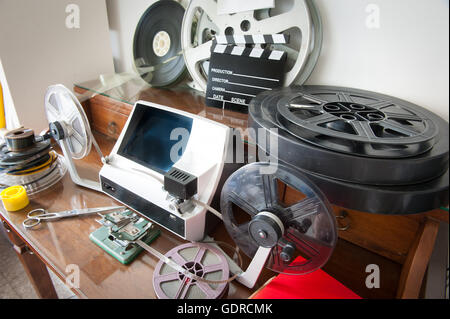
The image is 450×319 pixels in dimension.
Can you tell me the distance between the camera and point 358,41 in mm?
774

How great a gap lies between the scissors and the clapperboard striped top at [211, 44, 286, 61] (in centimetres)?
64

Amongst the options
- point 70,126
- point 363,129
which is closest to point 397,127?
point 363,129

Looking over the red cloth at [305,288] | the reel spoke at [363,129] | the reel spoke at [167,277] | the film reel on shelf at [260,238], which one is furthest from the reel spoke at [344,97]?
the reel spoke at [167,277]

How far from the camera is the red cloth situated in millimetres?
594

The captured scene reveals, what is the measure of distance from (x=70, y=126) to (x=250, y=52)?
65cm

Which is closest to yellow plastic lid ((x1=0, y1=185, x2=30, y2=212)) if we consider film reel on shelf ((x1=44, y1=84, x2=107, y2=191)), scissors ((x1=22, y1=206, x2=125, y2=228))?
scissors ((x1=22, y1=206, x2=125, y2=228))

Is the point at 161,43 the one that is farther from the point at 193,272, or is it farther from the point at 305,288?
the point at 305,288

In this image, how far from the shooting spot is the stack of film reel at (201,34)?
87 cm

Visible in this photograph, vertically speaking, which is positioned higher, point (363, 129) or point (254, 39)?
point (254, 39)

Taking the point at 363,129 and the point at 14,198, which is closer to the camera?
the point at 363,129

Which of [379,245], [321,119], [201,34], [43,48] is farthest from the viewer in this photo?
[43,48]

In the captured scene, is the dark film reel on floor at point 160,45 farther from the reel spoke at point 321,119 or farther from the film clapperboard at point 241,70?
the reel spoke at point 321,119

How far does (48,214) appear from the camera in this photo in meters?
0.83

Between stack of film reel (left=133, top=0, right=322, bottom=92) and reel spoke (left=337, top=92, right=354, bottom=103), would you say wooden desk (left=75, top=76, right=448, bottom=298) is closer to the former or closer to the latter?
stack of film reel (left=133, top=0, right=322, bottom=92)
